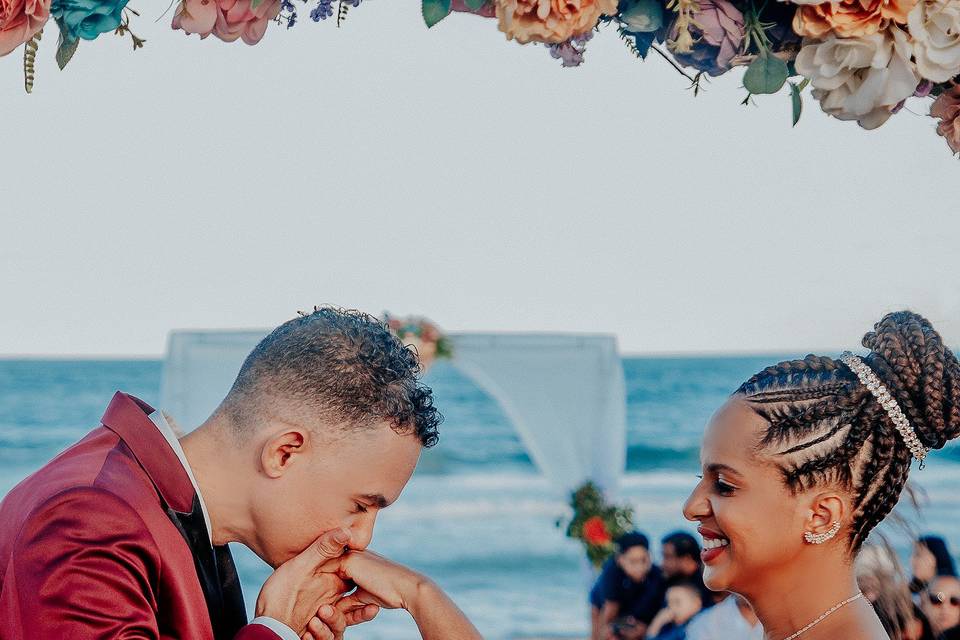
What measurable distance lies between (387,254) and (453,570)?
1130 cm

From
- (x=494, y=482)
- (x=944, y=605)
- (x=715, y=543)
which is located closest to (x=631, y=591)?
(x=944, y=605)

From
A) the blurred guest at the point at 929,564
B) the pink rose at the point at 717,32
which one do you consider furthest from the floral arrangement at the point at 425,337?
the pink rose at the point at 717,32

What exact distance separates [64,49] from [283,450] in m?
0.84

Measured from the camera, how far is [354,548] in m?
2.46

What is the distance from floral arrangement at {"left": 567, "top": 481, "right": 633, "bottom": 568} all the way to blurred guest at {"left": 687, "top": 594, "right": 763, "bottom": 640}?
2588 millimetres

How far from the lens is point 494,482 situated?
69.3 ft

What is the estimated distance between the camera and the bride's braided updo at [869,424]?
7.93ft

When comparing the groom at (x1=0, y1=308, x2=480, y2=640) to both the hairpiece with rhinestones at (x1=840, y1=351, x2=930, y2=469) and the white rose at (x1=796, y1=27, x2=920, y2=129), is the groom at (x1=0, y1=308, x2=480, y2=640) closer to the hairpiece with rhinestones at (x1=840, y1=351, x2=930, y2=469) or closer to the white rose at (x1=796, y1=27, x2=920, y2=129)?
the hairpiece with rhinestones at (x1=840, y1=351, x2=930, y2=469)

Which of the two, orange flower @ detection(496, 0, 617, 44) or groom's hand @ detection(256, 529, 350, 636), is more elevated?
orange flower @ detection(496, 0, 617, 44)

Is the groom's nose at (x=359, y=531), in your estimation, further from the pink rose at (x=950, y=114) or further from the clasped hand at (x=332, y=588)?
the pink rose at (x=950, y=114)

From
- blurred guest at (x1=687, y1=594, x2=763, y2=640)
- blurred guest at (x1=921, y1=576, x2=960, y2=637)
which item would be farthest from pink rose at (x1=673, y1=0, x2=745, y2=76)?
blurred guest at (x1=921, y1=576, x2=960, y2=637)

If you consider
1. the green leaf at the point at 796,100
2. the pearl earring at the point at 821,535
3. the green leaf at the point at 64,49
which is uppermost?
the green leaf at the point at 796,100

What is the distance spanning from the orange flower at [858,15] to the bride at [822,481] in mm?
612

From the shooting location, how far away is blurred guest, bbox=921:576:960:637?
629 cm
